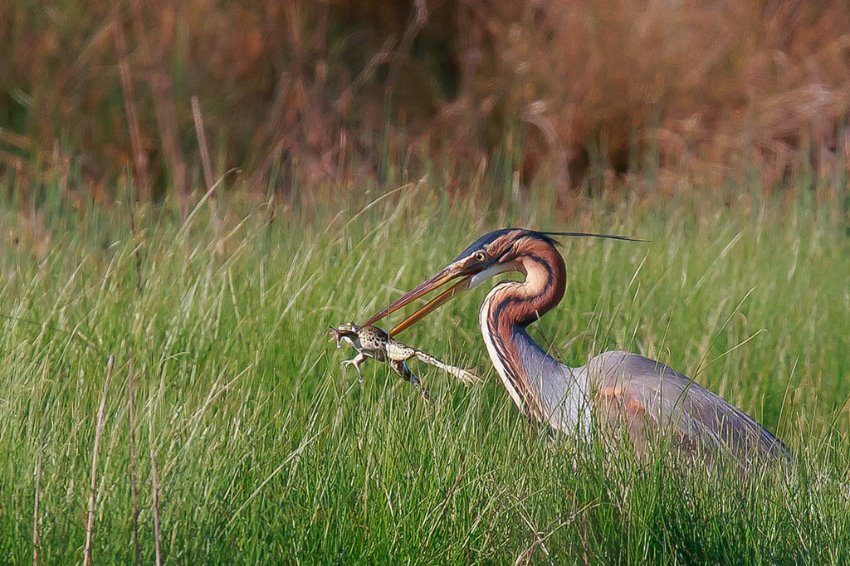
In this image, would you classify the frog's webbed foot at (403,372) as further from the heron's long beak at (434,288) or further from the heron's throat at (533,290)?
the heron's throat at (533,290)

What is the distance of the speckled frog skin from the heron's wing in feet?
1.20

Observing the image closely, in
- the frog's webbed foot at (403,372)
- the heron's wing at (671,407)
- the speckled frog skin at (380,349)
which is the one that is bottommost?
the heron's wing at (671,407)

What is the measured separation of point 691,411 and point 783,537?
0.74m

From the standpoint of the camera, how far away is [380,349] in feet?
11.4

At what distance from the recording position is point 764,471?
2885 millimetres

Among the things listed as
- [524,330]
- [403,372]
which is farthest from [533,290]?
[403,372]

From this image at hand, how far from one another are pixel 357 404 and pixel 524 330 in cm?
57

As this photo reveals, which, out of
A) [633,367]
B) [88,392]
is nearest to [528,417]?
[633,367]

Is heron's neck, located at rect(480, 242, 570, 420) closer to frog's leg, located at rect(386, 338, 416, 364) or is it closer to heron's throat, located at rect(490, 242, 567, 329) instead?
heron's throat, located at rect(490, 242, 567, 329)

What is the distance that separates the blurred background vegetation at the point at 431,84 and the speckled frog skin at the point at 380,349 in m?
4.09

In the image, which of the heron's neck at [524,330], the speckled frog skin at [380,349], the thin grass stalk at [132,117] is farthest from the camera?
the thin grass stalk at [132,117]

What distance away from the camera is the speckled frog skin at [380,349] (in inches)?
134

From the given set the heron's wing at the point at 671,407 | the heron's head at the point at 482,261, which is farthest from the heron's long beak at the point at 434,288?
the heron's wing at the point at 671,407

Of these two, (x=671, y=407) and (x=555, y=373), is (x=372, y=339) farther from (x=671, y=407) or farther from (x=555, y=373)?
(x=671, y=407)
